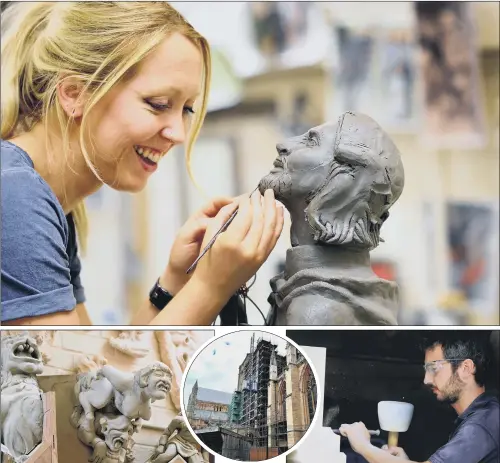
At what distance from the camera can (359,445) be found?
1.87 metres

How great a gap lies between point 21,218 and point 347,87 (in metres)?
1.07

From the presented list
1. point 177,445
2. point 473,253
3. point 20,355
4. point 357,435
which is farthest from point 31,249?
point 473,253

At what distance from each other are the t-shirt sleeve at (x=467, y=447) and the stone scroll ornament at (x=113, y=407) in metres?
0.72

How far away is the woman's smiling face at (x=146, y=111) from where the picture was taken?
192 centimetres

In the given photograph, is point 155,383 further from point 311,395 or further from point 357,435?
point 357,435

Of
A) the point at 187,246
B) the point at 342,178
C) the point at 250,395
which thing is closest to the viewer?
the point at 342,178

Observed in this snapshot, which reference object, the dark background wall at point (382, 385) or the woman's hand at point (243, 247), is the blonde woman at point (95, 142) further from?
the dark background wall at point (382, 385)

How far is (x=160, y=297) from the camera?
2.03 metres

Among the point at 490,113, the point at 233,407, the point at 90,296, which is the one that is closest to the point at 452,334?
the point at 233,407

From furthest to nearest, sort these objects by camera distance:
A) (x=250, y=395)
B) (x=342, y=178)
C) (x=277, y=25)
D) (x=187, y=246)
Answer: (x=277, y=25) < (x=187, y=246) < (x=250, y=395) < (x=342, y=178)

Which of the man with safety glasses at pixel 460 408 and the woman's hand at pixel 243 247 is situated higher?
the woman's hand at pixel 243 247

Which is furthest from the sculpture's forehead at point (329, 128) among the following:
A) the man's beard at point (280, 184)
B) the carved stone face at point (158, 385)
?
the carved stone face at point (158, 385)

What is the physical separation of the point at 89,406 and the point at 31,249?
42cm

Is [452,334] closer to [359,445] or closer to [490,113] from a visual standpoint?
[359,445]
